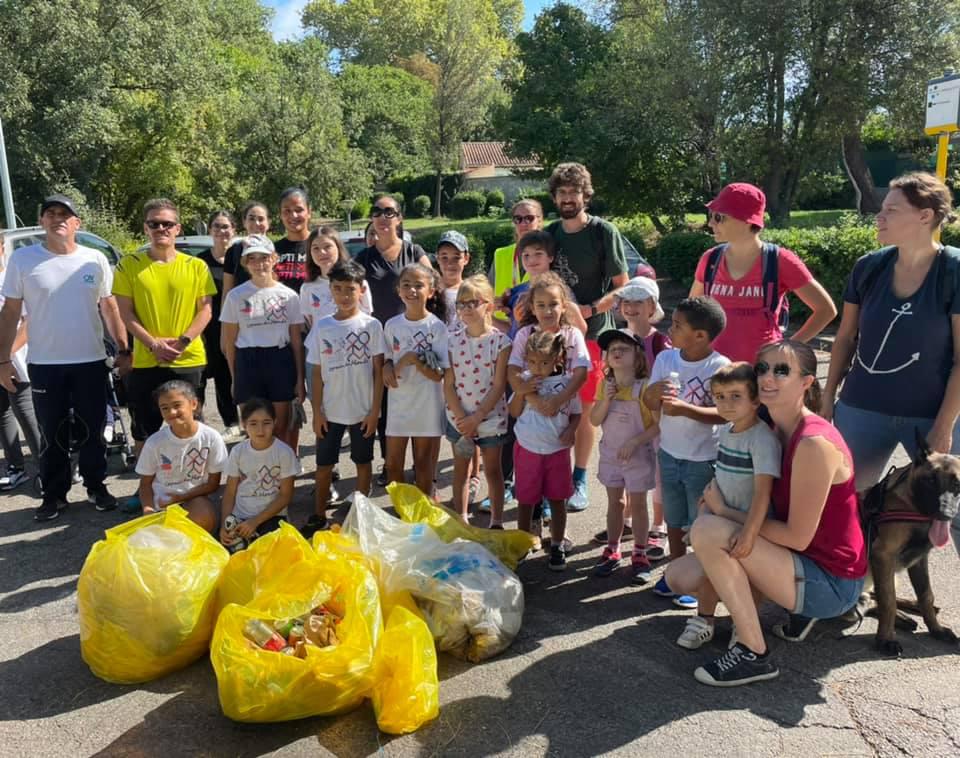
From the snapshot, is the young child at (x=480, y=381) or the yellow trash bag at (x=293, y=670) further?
the young child at (x=480, y=381)

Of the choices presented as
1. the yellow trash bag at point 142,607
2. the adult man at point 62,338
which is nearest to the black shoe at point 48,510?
the adult man at point 62,338

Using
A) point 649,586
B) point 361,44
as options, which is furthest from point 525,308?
point 361,44

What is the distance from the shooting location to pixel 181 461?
4.38 m

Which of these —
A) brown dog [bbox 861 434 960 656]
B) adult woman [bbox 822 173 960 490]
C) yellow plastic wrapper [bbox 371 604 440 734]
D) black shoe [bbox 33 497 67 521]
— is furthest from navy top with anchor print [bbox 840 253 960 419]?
black shoe [bbox 33 497 67 521]

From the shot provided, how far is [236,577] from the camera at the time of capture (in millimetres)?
3266

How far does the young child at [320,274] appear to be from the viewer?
5035 millimetres

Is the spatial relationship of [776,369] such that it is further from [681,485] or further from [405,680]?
[405,680]

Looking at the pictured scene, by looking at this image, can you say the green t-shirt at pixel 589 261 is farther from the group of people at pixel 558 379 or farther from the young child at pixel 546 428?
the young child at pixel 546 428

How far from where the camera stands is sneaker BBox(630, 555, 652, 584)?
12.9 ft

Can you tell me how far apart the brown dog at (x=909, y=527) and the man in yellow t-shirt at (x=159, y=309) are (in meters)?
3.92

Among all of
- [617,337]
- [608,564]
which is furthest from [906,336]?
[608,564]

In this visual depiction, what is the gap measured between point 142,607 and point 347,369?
71.7 inches

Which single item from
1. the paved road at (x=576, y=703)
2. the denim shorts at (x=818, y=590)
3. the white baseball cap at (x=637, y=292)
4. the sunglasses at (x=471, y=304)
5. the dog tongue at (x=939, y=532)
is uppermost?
the white baseball cap at (x=637, y=292)

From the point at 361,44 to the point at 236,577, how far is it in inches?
3035
